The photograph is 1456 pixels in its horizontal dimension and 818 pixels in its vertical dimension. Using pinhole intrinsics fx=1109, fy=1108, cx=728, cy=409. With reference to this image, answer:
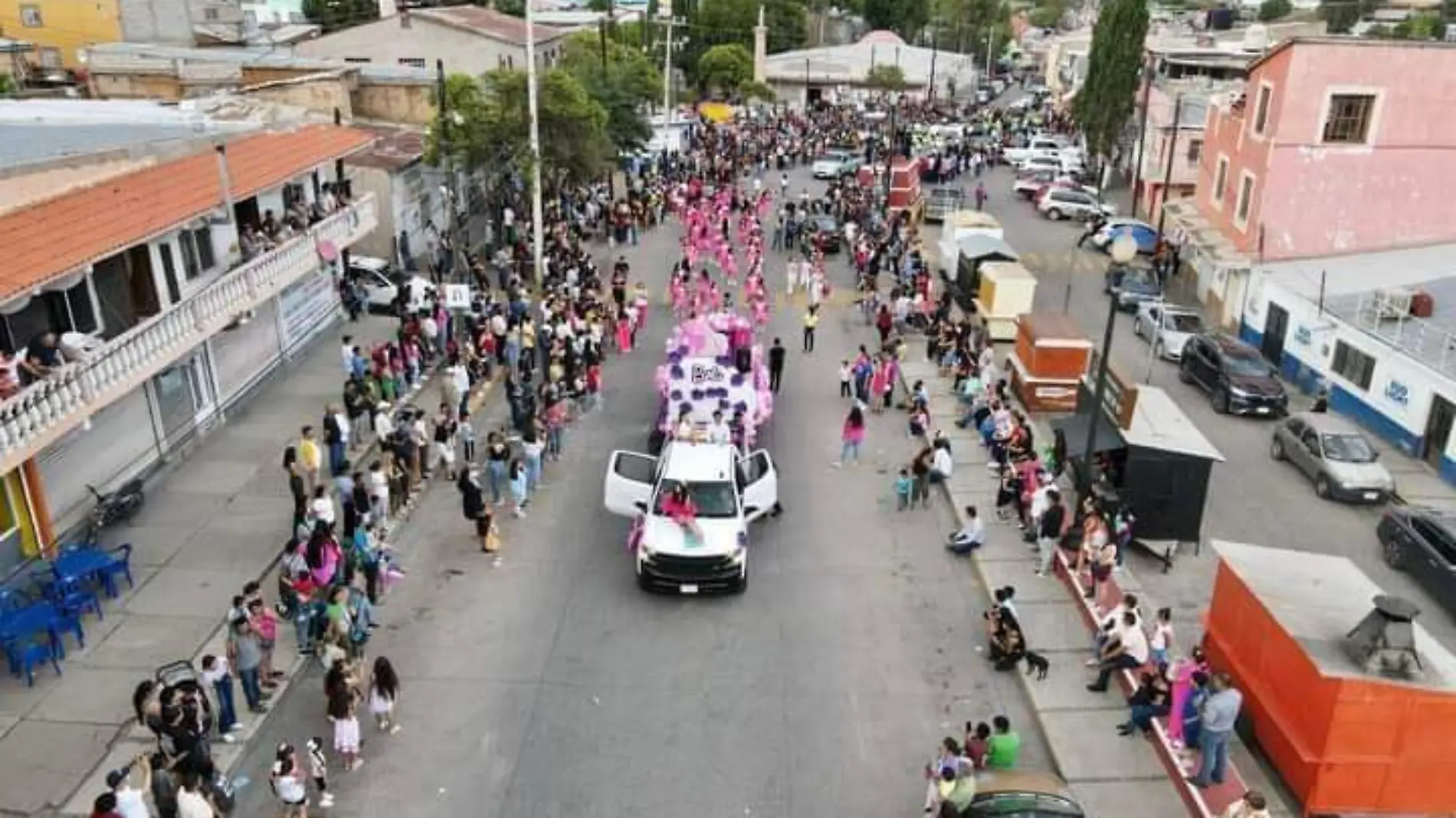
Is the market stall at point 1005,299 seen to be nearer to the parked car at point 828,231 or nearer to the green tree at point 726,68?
the parked car at point 828,231

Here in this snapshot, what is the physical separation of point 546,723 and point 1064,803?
625cm

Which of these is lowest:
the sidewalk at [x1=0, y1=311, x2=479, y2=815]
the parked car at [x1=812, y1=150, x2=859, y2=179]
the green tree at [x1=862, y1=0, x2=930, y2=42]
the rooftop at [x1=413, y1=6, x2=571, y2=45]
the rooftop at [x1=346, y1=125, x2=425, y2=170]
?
the parked car at [x1=812, y1=150, x2=859, y2=179]

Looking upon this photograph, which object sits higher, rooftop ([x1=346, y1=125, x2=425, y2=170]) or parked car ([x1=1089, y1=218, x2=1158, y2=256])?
rooftop ([x1=346, y1=125, x2=425, y2=170])

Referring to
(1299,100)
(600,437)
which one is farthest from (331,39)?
(1299,100)

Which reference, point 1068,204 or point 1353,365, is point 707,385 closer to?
point 1353,365

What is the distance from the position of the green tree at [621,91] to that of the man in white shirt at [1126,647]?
33.2 meters

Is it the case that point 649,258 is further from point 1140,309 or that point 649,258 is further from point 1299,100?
point 1299,100

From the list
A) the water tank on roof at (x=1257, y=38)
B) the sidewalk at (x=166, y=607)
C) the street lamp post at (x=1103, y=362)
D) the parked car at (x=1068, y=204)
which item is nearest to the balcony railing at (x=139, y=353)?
the sidewalk at (x=166, y=607)

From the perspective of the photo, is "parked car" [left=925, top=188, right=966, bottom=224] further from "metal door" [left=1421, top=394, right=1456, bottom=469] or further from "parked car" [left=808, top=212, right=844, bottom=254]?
"metal door" [left=1421, top=394, right=1456, bottom=469]

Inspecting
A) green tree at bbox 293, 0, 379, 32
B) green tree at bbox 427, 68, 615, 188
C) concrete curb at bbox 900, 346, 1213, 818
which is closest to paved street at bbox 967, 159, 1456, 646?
concrete curb at bbox 900, 346, 1213, 818

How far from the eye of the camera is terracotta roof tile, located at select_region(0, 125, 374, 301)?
15.6 m

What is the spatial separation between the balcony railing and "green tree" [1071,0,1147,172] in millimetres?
37728

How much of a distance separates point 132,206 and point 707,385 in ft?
34.0

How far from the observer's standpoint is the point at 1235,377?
2581 cm
